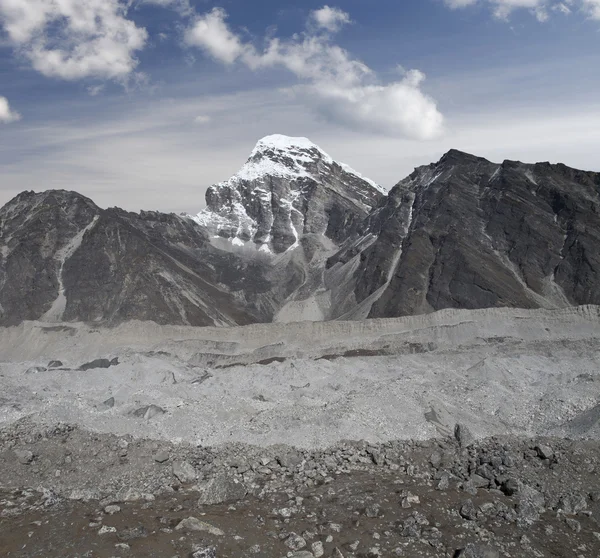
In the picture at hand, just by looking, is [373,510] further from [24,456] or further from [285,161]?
[285,161]

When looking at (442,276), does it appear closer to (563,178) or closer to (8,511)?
(563,178)

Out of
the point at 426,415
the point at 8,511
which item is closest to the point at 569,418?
the point at 426,415

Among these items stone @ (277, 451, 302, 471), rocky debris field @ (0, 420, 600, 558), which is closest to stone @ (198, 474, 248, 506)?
rocky debris field @ (0, 420, 600, 558)

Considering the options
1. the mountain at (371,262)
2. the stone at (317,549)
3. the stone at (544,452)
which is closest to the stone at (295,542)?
the stone at (317,549)

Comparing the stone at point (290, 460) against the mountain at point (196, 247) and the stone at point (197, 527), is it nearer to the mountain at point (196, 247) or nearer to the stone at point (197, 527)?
the stone at point (197, 527)

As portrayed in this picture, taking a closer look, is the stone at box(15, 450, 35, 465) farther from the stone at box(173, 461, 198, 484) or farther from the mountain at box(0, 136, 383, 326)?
the mountain at box(0, 136, 383, 326)

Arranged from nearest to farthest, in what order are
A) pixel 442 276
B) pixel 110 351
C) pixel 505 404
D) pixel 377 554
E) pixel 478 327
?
pixel 377 554
pixel 505 404
pixel 478 327
pixel 110 351
pixel 442 276
